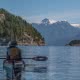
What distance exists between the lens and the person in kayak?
89.3 feet

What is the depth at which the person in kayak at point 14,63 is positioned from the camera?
27.2 metres

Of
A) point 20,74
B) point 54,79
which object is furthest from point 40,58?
point 54,79

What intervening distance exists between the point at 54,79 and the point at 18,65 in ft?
39.8

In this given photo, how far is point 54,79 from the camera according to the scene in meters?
38.9

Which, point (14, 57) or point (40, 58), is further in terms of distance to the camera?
point (40, 58)

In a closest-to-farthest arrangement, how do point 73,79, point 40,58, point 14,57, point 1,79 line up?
point 14,57 < point 40,58 < point 1,79 < point 73,79

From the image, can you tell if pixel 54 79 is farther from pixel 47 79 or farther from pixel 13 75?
pixel 13 75

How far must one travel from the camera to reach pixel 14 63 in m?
27.2

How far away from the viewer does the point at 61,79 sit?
38938 millimetres

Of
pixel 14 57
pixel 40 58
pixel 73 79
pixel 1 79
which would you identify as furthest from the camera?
pixel 73 79

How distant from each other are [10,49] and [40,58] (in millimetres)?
4374

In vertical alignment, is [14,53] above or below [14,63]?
above

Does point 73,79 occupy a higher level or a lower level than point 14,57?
lower

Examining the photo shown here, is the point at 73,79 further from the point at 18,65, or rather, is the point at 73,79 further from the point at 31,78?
the point at 18,65
